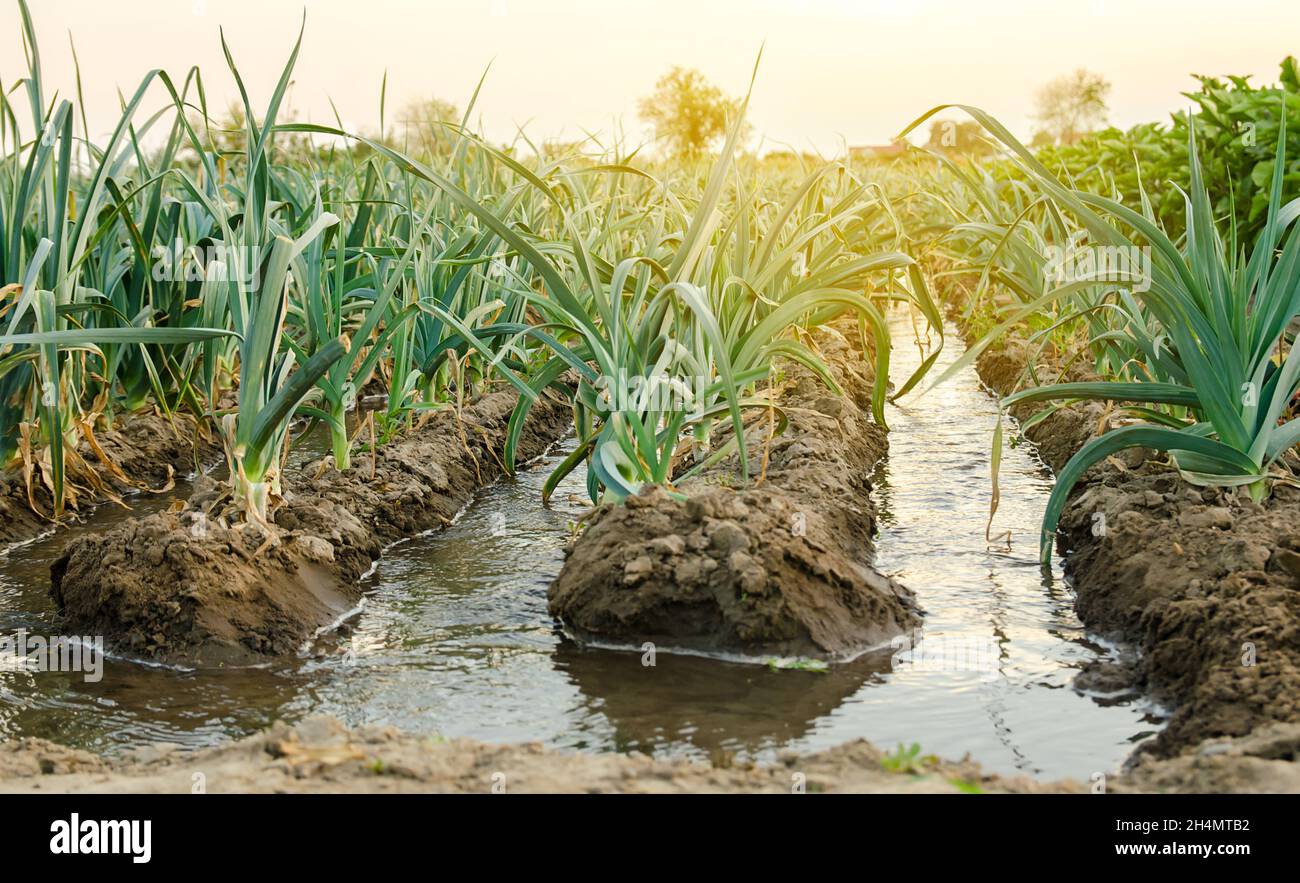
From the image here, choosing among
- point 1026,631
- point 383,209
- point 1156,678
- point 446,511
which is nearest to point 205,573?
point 446,511

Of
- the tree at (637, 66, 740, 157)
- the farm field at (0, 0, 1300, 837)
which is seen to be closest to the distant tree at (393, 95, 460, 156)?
the farm field at (0, 0, 1300, 837)

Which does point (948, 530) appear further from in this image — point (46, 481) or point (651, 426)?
point (46, 481)

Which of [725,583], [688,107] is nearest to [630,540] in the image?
[725,583]

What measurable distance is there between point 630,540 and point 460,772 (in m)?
1.21

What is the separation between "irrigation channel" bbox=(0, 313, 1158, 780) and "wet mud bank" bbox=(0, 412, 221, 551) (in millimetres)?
346

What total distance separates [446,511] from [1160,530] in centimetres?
222

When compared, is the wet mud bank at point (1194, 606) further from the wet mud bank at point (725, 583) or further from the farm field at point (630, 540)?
the wet mud bank at point (725, 583)

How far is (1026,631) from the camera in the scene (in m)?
3.15

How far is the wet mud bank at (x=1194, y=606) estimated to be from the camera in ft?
7.30

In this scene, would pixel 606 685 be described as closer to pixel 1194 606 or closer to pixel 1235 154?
pixel 1194 606

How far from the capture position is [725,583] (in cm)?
302

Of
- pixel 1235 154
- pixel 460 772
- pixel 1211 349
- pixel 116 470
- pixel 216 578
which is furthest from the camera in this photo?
pixel 1235 154

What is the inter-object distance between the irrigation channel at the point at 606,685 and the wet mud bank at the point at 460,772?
1.24ft

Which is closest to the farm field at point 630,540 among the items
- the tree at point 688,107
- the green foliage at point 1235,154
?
the green foliage at point 1235,154
